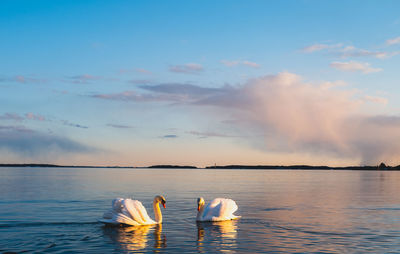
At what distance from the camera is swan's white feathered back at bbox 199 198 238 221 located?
23609 millimetres

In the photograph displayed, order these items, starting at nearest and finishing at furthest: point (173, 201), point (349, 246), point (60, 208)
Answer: point (349, 246)
point (60, 208)
point (173, 201)

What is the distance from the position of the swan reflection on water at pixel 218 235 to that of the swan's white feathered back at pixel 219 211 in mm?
340

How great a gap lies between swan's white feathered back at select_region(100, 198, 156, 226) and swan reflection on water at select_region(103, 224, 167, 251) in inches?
11.7

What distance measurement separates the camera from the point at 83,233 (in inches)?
756

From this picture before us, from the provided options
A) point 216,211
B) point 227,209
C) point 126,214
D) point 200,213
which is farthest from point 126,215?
point 227,209

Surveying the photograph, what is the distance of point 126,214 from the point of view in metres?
21.4

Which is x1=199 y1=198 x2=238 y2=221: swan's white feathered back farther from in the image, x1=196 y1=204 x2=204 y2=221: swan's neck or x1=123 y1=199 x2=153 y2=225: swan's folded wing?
x1=123 y1=199 x2=153 y2=225: swan's folded wing

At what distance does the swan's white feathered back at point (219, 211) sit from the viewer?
23.6 m

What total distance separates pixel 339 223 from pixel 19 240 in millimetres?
15795

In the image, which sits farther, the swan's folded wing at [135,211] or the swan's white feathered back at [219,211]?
the swan's white feathered back at [219,211]

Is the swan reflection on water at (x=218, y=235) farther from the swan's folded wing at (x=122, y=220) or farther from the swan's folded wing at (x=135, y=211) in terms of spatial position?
the swan's folded wing at (x=122, y=220)

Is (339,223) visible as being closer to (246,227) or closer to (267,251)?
(246,227)

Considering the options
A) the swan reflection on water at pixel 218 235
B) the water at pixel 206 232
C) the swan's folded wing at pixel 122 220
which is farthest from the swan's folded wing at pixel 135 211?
the swan reflection on water at pixel 218 235

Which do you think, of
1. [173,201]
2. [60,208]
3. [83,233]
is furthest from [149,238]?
[173,201]
